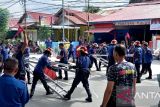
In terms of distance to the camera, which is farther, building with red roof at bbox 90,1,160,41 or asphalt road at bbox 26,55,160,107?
building with red roof at bbox 90,1,160,41

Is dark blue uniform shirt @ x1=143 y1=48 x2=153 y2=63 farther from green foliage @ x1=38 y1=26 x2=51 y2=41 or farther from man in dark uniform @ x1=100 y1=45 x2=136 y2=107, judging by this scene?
green foliage @ x1=38 y1=26 x2=51 y2=41

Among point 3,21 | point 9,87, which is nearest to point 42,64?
point 9,87

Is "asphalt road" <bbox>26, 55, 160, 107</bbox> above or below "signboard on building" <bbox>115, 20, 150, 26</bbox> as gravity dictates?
below

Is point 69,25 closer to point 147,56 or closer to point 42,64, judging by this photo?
point 147,56

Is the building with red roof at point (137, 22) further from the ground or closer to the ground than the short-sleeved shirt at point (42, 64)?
further from the ground

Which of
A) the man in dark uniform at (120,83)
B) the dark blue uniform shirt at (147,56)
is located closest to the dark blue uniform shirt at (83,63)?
the man in dark uniform at (120,83)

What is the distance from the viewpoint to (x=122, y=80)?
4.79m

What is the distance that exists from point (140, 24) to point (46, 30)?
16183 mm

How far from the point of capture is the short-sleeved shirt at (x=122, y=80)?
4.75 m

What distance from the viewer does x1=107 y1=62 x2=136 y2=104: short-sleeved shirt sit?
475cm

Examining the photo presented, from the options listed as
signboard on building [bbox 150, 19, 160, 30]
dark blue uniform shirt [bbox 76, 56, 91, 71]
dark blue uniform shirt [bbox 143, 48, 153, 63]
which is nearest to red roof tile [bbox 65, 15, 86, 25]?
signboard on building [bbox 150, 19, 160, 30]

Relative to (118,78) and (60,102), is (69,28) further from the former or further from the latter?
(118,78)

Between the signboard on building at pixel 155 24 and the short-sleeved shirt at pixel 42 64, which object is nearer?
the short-sleeved shirt at pixel 42 64

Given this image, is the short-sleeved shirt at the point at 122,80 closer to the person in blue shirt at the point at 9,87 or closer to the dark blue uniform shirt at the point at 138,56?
the person in blue shirt at the point at 9,87
